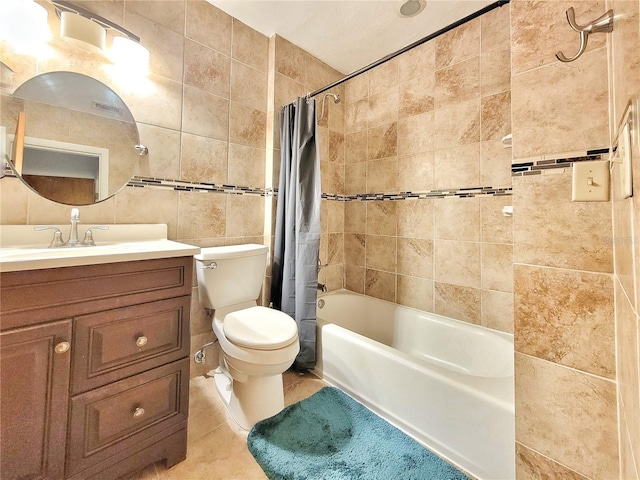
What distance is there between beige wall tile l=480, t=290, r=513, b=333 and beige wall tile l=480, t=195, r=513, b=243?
33 cm

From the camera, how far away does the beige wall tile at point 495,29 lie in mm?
1531

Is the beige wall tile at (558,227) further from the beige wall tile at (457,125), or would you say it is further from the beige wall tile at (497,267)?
the beige wall tile at (457,125)

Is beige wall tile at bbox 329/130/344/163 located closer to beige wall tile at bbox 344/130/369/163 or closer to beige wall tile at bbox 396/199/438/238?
beige wall tile at bbox 344/130/369/163

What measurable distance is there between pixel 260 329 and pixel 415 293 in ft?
3.94

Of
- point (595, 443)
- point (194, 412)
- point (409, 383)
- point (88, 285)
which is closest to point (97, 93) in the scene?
point (88, 285)

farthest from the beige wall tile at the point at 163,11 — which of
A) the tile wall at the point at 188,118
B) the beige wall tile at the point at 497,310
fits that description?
the beige wall tile at the point at 497,310

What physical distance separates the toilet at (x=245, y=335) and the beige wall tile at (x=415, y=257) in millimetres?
1025

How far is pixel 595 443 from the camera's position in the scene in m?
0.65

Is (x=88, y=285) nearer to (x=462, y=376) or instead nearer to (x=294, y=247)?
(x=294, y=247)

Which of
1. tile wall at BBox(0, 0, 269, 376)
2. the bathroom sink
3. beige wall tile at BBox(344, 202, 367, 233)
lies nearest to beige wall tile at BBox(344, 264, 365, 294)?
beige wall tile at BBox(344, 202, 367, 233)

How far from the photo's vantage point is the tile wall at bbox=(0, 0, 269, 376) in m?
1.24

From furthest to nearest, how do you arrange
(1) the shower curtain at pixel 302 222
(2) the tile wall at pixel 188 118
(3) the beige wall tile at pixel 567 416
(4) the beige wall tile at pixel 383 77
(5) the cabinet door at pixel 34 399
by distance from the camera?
(4) the beige wall tile at pixel 383 77
(1) the shower curtain at pixel 302 222
(2) the tile wall at pixel 188 118
(5) the cabinet door at pixel 34 399
(3) the beige wall tile at pixel 567 416

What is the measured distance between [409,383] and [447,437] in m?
0.24

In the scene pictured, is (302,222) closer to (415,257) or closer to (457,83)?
(415,257)
